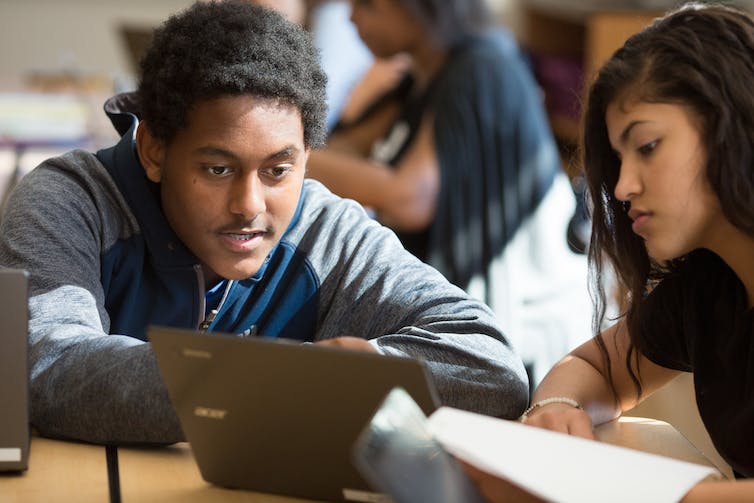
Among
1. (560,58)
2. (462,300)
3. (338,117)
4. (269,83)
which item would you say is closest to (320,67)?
(269,83)

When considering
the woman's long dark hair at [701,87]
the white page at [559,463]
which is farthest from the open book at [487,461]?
the woman's long dark hair at [701,87]

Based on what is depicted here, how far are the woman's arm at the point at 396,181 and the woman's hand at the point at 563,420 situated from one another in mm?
1401

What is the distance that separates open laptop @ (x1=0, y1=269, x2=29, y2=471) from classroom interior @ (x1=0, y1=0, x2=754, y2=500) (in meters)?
1.67

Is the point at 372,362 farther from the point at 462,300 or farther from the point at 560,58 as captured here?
the point at 560,58

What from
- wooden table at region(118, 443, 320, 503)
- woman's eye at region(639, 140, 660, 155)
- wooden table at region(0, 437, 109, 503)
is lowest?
wooden table at region(0, 437, 109, 503)

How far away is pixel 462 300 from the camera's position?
138 cm

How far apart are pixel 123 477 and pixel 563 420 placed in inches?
18.6

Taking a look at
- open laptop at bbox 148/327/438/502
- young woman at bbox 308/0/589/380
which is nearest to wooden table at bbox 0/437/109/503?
open laptop at bbox 148/327/438/502

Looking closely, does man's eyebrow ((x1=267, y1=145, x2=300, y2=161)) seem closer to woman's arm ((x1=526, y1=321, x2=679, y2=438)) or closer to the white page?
woman's arm ((x1=526, y1=321, x2=679, y2=438))

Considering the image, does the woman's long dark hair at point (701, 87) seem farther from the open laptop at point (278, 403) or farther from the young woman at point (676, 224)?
the open laptop at point (278, 403)

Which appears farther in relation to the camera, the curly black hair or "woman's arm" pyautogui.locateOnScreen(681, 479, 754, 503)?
the curly black hair

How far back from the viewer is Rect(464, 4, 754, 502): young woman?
1.24 metres

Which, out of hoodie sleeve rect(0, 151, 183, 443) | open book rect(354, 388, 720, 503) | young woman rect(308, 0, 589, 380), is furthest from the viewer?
young woman rect(308, 0, 589, 380)

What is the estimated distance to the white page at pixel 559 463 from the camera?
851 millimetres
